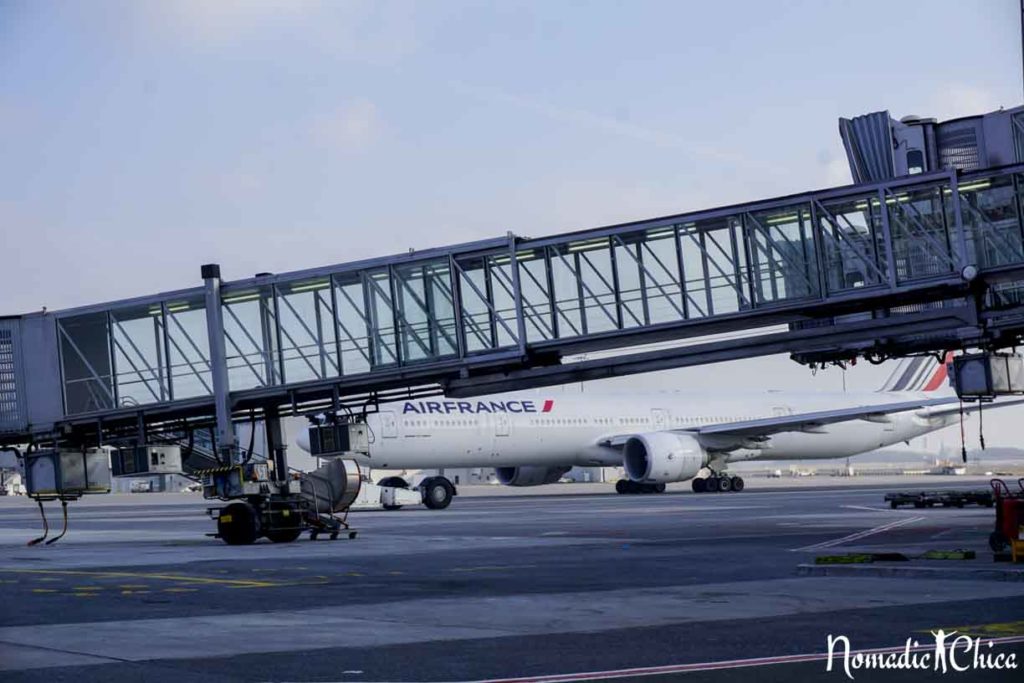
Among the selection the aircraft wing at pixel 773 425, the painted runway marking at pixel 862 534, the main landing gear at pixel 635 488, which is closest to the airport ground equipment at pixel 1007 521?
the painted runway marking at pixel 862 534

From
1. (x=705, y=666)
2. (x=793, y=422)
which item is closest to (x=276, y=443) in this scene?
(x=705, y=666)

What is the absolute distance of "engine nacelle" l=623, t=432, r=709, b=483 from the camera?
207 feet

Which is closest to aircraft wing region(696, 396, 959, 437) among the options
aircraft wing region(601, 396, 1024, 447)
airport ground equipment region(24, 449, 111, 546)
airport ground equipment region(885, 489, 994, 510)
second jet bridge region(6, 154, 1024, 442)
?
aircraft wing region(601, 396, 1024, 447)

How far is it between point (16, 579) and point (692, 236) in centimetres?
1519

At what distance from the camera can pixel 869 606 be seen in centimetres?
1594

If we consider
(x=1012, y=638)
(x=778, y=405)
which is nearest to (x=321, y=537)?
(x=1012, y=638)

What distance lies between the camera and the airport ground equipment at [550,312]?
27.9m

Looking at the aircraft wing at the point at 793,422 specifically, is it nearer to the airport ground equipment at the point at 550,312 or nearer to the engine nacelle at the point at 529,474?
the engine nacelle at the point at 529,474

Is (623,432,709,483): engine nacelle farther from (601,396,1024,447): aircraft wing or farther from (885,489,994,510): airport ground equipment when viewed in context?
(885,489,994,510): airport ground equipment

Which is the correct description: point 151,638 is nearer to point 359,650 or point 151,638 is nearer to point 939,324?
point 359,650

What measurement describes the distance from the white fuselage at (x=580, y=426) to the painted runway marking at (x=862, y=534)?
24.7 meters

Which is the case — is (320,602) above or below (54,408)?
below

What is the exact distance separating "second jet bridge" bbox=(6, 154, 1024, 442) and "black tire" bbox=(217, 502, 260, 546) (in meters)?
2.53

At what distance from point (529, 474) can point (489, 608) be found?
61.1m
